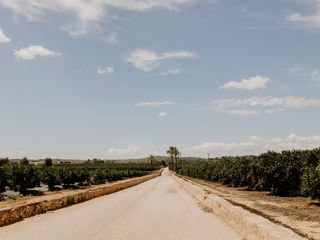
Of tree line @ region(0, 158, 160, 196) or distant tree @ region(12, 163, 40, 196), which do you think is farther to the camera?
distant tree @ region(12, 163, 40, 196)

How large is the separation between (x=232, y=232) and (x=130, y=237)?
10.5 feet

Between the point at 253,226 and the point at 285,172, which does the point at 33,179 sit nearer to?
the point at 285,172

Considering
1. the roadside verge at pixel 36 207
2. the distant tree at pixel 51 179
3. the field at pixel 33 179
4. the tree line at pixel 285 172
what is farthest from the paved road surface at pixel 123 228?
the distant tree at pixel 51 179

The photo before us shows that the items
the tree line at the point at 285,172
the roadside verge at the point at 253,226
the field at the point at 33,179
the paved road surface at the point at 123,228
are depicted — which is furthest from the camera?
the field at the point at 33,179

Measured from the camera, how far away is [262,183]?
41062 mm

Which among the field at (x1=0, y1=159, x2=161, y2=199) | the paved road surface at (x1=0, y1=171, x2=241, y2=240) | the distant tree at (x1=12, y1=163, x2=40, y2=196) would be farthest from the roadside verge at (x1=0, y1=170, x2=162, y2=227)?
the distant tree at (x1=12, y1=163, x2=40, y2=196)

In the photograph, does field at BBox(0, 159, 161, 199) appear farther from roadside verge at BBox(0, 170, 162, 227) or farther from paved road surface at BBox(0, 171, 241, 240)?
paved road surface at BBox(0, 171, 241, 240)

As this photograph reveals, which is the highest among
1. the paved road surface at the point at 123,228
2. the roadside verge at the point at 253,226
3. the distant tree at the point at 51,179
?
the distant tree at the point at 51,179

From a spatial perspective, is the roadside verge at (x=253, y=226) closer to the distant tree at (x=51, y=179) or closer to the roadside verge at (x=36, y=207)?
the roadside verge at (x=36, y=207)

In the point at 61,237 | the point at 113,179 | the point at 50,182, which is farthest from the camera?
the point at 113,179

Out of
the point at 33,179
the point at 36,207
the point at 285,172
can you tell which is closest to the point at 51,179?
the point at 33,179

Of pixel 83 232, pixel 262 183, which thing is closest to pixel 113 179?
pixel 262 183

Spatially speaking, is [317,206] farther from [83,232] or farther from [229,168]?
[229,168]

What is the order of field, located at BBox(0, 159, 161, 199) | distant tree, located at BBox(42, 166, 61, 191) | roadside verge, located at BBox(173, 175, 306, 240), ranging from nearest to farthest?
roadside verge, located at BBox(173, 175, 306, 240) < field, located at BBox(0, 159, 161, 199) < distant tree, located at BBox(42, 166, 61, 191)
